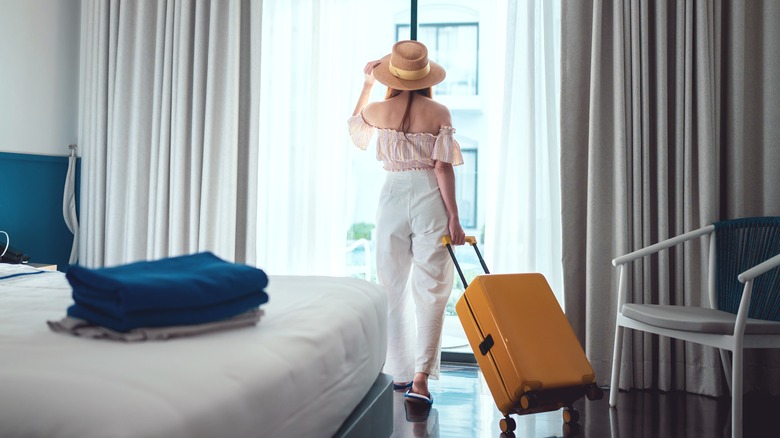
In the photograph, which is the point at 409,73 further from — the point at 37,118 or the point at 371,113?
the point at 37,118

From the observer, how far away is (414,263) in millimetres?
3203

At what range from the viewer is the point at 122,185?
4.03m

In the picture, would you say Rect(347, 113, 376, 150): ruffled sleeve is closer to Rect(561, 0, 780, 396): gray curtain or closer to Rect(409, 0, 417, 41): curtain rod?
Rect(409, 0, 417, 41): curtain rod

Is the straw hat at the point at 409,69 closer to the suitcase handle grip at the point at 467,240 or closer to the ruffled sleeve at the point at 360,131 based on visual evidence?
the ruffled sleeve at the point at 360,131

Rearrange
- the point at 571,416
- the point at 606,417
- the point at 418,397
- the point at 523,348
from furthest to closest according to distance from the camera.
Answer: the point at 418,397
the point at 606,417
the point at 571,416
the point at 523,348

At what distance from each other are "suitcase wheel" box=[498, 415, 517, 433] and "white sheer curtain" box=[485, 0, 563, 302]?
1.11 metres

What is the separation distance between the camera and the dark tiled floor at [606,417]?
8.61ft

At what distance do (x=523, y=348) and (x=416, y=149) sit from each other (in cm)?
105

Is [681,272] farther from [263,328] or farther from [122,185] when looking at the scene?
[122,185]

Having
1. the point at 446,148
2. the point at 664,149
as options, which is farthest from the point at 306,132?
the point at 664,149

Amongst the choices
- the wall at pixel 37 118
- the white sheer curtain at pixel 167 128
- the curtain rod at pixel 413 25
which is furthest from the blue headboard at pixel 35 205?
the curtain rod at pixel 413 25

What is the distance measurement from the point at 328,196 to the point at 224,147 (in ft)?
2.16

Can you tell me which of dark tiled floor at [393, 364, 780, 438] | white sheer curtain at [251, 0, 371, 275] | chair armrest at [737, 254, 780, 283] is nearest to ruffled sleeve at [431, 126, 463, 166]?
white sheer curtain at [251, 0, 371, 275]

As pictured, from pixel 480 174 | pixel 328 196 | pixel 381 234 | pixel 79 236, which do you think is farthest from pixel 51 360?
pixel 480 174
